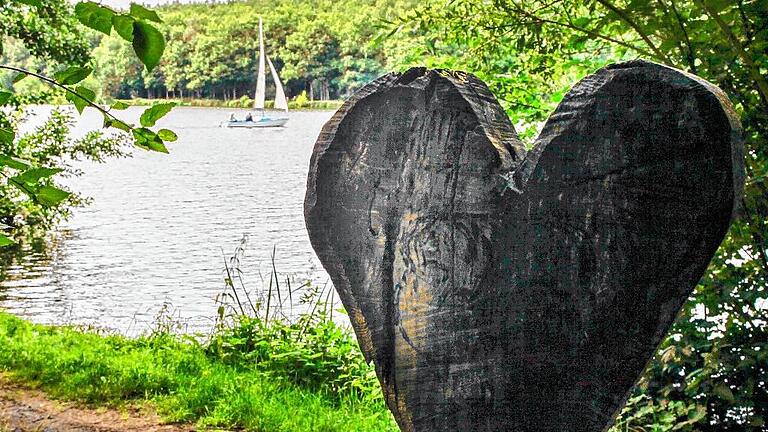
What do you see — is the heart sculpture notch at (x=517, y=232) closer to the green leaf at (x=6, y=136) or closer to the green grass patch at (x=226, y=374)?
the green leaf at (x=6, y=136)

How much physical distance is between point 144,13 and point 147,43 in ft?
0.12

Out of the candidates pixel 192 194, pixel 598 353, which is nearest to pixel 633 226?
→ pixel 598 353

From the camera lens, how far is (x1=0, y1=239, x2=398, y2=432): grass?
4.08 meters

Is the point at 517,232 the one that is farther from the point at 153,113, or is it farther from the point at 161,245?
the point at 161,245

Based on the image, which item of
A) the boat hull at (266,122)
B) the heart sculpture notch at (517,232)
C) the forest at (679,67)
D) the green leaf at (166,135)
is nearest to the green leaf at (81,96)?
the forest at (679,67)

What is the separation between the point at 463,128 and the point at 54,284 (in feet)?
30.1

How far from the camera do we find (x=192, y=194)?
62.7 ft

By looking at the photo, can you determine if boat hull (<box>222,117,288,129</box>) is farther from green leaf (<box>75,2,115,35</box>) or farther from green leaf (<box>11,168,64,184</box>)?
green leaf (<box>75,2,115,35</box>)

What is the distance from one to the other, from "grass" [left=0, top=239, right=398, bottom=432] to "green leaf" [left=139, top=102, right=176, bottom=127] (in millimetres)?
2801

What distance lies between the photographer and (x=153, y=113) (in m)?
1.22

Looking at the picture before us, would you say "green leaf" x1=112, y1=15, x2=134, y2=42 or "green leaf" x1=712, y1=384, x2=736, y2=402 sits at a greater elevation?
"green leaf" x1=112, y1=15, x2=134, y2=42

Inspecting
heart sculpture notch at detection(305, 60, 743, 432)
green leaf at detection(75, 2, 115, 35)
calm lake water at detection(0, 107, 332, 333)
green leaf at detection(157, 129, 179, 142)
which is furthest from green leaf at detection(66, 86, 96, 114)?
calm lake water at detection(0, 107, 332, 333)

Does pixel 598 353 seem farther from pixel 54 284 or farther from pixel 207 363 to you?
pixel 54 284

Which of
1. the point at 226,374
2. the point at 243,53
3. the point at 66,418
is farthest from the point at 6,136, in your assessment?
the point at 243,53
